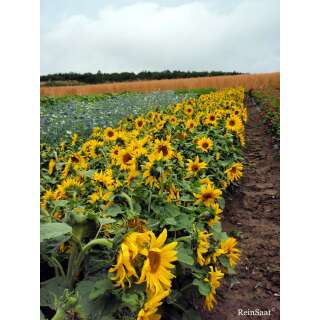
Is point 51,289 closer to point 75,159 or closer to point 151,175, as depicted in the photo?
point 151,175

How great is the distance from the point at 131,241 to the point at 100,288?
152 millimetres

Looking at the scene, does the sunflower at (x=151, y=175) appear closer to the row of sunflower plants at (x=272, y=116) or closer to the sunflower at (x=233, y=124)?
the sunflower at (x=233, y=124)

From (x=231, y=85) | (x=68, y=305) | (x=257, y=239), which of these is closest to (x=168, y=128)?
(x=257, y=239)

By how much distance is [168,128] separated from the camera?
277 centimetres

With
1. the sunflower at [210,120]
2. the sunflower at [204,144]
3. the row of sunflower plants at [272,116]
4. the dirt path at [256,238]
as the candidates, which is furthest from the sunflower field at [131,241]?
the row of sunflower plants at [272,116]

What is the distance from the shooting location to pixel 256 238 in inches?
91.4

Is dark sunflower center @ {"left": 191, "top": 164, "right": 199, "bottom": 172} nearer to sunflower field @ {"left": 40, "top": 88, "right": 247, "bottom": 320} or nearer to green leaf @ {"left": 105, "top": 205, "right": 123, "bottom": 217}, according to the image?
sunflower field @ {"left": 40, "top": 88, "right": 247, "bottom": 320}

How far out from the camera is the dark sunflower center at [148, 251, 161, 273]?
0.87m

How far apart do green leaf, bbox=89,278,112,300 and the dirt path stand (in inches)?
27.5

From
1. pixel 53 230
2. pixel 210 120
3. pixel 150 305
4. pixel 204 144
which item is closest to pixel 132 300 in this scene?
pixel 150 305

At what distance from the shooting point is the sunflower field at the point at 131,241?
0.87 m

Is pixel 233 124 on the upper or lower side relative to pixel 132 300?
upper
